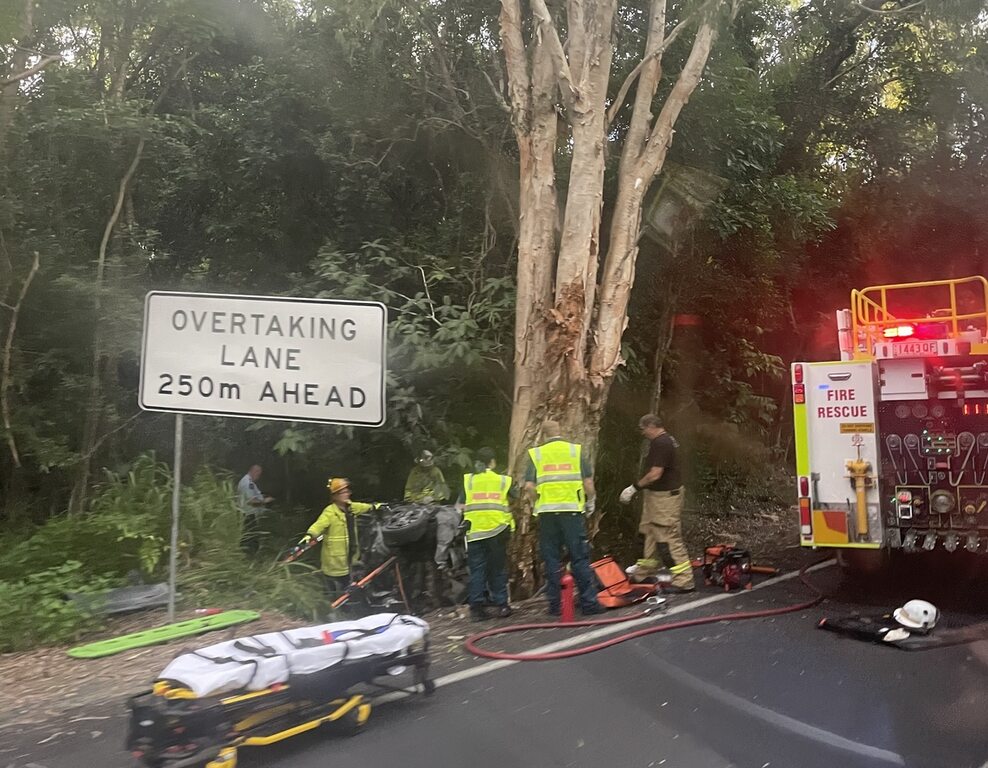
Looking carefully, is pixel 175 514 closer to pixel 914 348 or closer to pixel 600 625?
pixel 600 625

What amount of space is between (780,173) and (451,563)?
30.5 ft

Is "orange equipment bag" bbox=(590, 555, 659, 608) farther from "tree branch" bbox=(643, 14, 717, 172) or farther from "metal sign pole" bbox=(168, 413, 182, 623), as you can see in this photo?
"tree branch" bbox=(643, 14, 717, 172)

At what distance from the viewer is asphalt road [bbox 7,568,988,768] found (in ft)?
14.6

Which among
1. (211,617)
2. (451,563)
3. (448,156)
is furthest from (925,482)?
(448,156)

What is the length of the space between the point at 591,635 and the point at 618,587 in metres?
1.38

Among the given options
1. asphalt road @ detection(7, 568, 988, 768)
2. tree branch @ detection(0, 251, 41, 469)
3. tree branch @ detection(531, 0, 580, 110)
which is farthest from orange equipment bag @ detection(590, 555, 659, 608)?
tree branch @ detection(0, 251, 41, 469)

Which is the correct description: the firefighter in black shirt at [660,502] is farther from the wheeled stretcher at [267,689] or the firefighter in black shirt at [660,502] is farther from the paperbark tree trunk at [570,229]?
the wheeled stretcher at [267,689]

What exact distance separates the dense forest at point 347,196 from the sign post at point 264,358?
2596mm

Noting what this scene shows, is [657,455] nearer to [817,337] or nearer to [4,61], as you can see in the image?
[4,61]

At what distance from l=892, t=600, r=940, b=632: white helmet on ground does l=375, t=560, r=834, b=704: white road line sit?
1.80 m

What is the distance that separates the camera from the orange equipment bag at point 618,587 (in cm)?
795

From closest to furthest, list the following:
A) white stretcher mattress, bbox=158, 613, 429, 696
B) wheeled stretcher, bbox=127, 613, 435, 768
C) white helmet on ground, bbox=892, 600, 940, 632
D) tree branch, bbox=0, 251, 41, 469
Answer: wheeled stretcher, bbox=127, 613, 435, 768 < white stretcher mattress, bbox=158, 613, 429, 696 < white helmet on ground, bbox=892, 600, 940, 632 < tree branch, bbox=0, 251, 41, 469

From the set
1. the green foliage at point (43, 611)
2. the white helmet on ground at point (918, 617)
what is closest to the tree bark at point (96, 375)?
the green foliage at point (43, 611)

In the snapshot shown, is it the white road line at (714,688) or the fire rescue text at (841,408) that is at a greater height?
the fire rescue text at (841,408)
